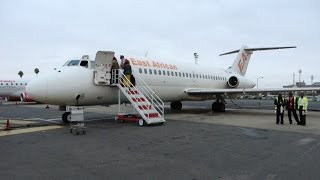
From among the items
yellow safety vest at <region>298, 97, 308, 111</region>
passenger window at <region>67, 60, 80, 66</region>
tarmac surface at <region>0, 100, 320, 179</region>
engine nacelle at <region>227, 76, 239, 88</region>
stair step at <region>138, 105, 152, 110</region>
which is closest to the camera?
tarmac surface at <region>0, 100, 320, 179</region>

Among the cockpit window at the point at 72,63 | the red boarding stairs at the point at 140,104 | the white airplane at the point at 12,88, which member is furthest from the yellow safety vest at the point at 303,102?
the white airplane at the point at 12,88

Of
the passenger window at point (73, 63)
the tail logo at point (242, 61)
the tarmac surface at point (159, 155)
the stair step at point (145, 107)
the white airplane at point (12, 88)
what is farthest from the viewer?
the white airplane at point (12, 88)

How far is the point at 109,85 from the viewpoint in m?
14.5

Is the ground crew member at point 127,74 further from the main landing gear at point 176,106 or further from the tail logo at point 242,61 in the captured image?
the tail logo at point 242,61

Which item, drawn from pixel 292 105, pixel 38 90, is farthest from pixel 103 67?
pixel 292 105

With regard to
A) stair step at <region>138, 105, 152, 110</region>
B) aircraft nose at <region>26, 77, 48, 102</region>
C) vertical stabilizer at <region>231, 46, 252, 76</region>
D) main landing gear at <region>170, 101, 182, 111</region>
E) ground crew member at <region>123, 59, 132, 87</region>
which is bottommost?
main landing gear at <region>170, 101, 182, 111</region>

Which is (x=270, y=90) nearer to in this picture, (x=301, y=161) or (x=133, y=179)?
(x=301, y=161)

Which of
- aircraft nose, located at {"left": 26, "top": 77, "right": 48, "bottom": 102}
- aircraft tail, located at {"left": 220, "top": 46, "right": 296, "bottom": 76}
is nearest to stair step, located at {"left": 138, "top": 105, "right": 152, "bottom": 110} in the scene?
aircraft nose, located at {"left": 26, "top": 77, "right": 48, "bottom": 102}

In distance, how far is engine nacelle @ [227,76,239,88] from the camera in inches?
1043

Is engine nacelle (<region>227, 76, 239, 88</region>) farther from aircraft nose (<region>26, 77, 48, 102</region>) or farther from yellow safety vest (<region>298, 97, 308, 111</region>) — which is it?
aircraft nose (<region>26, 77, 48, 102</region>)

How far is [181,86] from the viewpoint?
65.6 ft

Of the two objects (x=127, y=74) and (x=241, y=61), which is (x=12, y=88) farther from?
(x=127, y=74)

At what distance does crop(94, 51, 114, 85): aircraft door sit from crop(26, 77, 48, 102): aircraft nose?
2.26 metres

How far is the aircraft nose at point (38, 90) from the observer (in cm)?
1244
